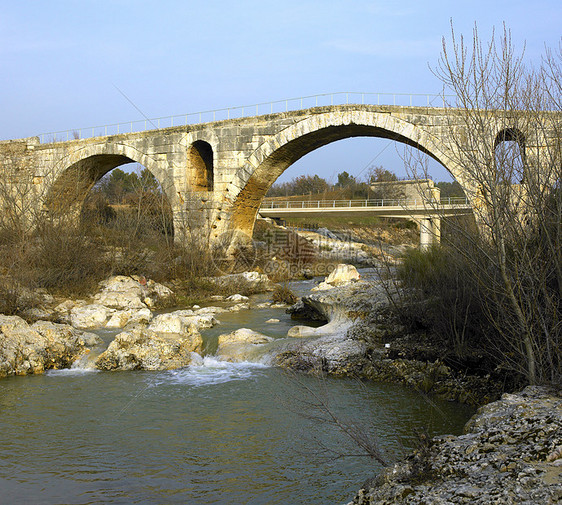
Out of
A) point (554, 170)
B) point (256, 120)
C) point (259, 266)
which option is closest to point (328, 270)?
point (259, 266)

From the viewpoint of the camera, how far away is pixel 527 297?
4.43 metres

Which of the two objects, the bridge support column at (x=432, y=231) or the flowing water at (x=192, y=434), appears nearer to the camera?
the flowing water at (x=192, y=434)

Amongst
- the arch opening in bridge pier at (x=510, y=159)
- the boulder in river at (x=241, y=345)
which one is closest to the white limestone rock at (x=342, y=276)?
the boulder in river at (x=241, y=345)

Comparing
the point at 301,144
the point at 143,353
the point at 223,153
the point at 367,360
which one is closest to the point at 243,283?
the point at 223,153

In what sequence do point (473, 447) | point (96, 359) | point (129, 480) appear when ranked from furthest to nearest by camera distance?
point (96, 359) → point (129, 480) → point (473, 447)

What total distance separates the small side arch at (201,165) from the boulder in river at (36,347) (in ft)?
37.8

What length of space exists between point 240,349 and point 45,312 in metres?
4.61

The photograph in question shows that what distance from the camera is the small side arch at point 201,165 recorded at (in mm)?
19312

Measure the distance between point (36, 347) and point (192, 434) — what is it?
A: 3639 millimetres

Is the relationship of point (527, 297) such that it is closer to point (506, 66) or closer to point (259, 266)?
point (506, 66)

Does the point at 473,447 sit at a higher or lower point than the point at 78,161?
lower

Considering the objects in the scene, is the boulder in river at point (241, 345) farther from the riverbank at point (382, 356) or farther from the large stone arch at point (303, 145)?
the large stone arch at point (303, 145)

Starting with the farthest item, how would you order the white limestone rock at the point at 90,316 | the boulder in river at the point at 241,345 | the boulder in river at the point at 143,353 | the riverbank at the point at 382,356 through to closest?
1. the white limestone rock at the point at 90,316
2. the boulder in river at the point at 241,345
3. the boulder in river at the point at 143,353
4. the riverbank at the point at 382,356

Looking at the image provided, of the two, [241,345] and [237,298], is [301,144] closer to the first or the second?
[237,298]
